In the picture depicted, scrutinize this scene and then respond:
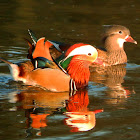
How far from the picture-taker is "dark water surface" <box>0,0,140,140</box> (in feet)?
17.7

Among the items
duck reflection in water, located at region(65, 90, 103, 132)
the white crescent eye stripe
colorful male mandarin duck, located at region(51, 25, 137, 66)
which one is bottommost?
duck reflection in water, located at region(65, 90, 103, 132)

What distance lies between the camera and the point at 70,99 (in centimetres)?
690

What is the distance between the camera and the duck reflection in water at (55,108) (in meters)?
5.56

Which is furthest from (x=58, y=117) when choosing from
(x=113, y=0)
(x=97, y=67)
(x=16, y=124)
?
(x=113, y=0)

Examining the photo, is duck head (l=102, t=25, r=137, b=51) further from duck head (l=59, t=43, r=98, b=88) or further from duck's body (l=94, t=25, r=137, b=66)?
duck head (l=59, t=43, r=98, b=88)

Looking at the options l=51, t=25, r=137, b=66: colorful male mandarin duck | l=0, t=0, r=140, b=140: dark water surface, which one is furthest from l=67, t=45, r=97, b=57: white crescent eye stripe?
l=51, t=25, r=137, b=66: colorful male mandarin duck

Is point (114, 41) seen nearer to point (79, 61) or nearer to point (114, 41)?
point (114, 41)

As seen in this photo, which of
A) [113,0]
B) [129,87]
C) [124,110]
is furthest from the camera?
[113,0]

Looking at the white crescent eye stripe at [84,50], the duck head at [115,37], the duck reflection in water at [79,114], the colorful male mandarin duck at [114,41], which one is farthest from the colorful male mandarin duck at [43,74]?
the duck head at [115,37]

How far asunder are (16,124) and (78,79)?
2.39 metres

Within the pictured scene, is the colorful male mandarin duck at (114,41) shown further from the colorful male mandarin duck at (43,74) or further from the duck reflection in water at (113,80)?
the colorful male mandarin duck at (43,74)

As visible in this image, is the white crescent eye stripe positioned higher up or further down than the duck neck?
higher up

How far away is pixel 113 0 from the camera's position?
16.6m

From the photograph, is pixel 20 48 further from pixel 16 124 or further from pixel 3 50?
pixel 16 124
